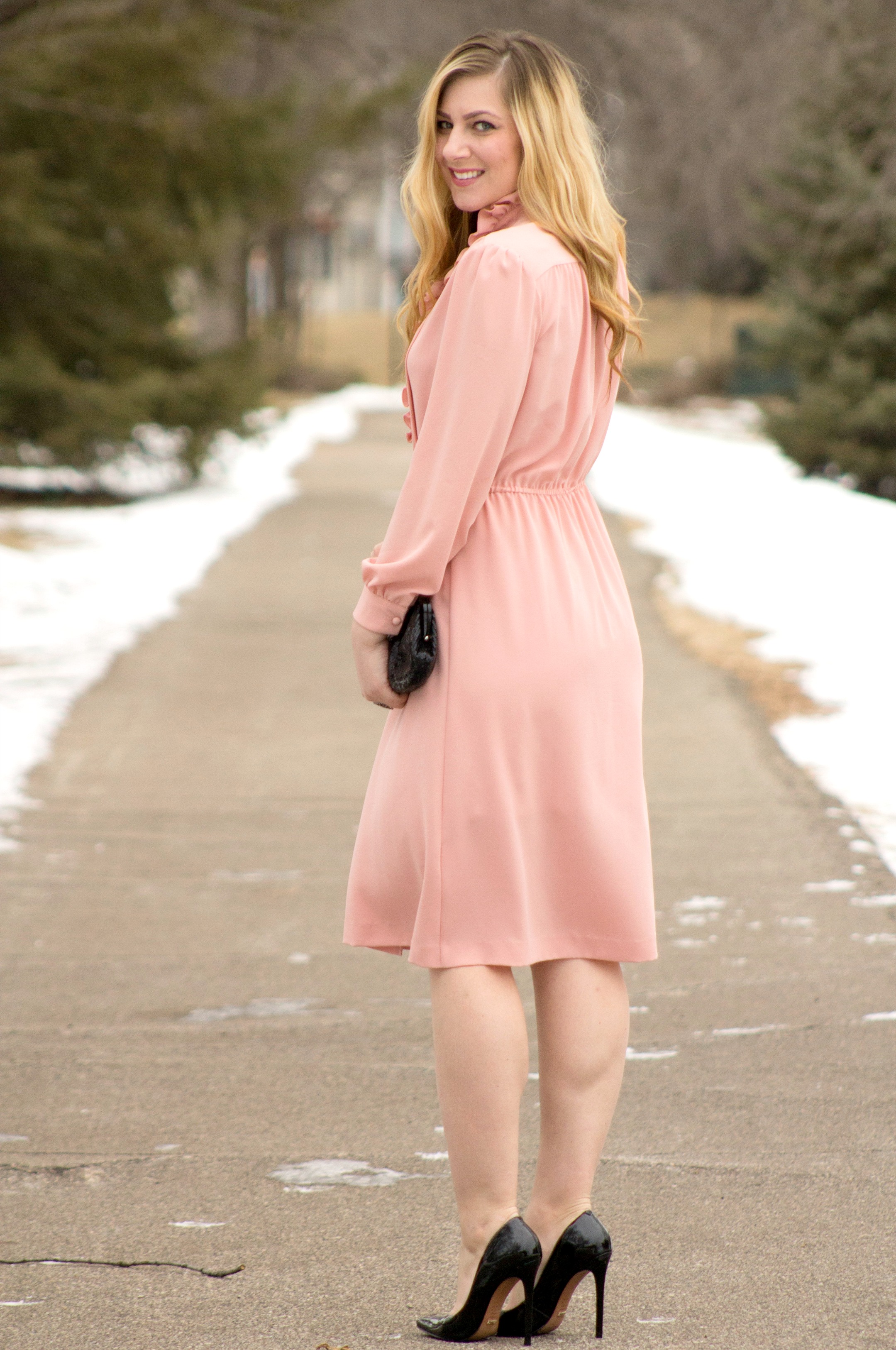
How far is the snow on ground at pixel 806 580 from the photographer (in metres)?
6.25

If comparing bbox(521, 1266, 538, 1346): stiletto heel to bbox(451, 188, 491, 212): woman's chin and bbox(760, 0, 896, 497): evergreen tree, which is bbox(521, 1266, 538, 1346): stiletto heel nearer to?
bbox(451, 188, 491, 212): woman's chin

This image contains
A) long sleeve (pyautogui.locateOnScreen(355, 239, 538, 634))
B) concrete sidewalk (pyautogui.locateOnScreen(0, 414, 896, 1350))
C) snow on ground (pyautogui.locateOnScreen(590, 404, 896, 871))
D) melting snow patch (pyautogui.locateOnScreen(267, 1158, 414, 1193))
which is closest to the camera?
long sleeve (pyautogui.locateOnScreen(355, 239, 538, 634))

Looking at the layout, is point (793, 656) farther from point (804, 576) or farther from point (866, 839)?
point (866, 839)

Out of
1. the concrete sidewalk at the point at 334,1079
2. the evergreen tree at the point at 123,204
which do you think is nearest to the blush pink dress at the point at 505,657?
the concrete sidewalk at the point at 334,1079

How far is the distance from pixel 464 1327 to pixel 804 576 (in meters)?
8.25

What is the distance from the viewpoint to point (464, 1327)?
2357mm

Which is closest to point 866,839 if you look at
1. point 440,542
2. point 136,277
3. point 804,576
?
point 440,542

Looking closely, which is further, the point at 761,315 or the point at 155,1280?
the point at 761,315

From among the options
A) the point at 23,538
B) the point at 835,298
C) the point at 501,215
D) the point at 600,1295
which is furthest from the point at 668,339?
the point at 600,1295

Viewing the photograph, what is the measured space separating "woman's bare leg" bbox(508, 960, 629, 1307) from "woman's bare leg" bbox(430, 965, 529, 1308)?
80mm

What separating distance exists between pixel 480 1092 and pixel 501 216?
1.29 m

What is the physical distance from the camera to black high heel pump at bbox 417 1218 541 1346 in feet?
7.54

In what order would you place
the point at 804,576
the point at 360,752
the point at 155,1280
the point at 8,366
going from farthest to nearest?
1. the point at 8,366
2. the point at 804,576
3. the point at 360,752
4. the point at 155,1280

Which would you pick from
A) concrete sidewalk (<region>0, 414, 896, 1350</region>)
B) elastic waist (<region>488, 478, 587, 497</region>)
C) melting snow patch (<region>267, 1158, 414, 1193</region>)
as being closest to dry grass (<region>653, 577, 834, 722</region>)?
concrete sidewalk (<region>0, 414, 896, 1350</region>)
